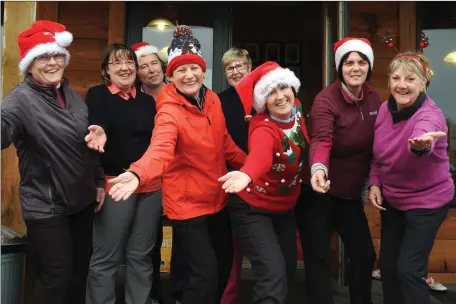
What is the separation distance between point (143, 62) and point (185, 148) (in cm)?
→ 103

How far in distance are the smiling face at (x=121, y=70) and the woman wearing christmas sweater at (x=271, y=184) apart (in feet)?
2.40

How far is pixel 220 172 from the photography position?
2.89m

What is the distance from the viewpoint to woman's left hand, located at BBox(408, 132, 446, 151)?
242 cm

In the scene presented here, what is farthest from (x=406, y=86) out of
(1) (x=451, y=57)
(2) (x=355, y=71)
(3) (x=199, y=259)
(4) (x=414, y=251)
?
(1) (x=451, y=57)

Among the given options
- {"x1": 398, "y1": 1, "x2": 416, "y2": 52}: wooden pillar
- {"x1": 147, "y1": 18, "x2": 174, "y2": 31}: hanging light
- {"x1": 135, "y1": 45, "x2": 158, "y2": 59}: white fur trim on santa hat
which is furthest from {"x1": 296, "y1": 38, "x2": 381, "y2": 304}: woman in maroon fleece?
{"x1": 147, "y1": 18, "x2": 174, "y2": 31}: hanging light

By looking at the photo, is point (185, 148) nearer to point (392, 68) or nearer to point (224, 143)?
point (224, 143)

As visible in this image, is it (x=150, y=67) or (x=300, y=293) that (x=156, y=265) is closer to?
(x=300, y=293)

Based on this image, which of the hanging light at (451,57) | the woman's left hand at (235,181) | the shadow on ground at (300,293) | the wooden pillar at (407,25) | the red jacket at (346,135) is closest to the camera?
the woman's left hand at (235,181)

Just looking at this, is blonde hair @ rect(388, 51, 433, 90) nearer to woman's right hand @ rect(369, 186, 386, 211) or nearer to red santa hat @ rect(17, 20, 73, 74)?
woman's right hand @ rect(369, 186, 386, 211)

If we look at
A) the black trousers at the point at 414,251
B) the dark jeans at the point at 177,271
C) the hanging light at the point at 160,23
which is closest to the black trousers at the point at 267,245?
the black trousers at the point at 414,251

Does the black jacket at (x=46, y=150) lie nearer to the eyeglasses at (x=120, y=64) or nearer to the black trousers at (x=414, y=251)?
the eyeglasses at (x=120, y=64)

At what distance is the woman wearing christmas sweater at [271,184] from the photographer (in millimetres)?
2662

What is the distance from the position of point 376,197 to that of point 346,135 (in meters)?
0.43

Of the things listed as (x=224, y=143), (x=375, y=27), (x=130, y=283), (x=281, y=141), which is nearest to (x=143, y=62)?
(x=224, y=143)
